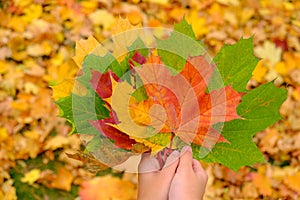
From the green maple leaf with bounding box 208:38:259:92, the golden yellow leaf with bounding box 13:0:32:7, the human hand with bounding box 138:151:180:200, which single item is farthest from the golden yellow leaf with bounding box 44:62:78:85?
the green maple leaf with bounding box 208:38:259:92

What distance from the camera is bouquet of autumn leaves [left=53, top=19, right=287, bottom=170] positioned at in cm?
82

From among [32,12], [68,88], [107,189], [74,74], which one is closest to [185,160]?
[68,88]

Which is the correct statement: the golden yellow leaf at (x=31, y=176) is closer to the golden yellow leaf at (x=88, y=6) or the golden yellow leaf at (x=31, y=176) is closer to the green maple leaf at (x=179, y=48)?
the golden yellow leaf at (x=88, y=6)

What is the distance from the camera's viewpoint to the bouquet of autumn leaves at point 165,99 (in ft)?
2.70

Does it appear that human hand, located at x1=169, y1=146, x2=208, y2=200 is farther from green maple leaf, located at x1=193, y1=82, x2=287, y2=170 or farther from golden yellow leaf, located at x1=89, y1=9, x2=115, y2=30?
golden yellow leaf, located at x1=89, y1=9, x2=115, y2=30

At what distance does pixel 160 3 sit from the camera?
252cm

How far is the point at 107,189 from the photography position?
1.92m

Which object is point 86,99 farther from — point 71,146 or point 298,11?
point 298,11

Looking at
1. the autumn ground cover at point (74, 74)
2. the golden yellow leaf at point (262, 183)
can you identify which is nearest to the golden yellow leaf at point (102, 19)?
the autumn ground cover at point (74, 74)

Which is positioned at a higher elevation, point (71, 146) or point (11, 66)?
point (11, 66)

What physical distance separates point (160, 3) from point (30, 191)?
3.84ft

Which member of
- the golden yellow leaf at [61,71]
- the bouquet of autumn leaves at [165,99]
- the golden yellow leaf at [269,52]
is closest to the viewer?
the bouquet of autumn leaves at [165,99]

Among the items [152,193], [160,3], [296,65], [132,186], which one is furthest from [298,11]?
[152,193]

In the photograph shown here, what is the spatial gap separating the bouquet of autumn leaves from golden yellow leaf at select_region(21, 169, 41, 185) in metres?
1.14
